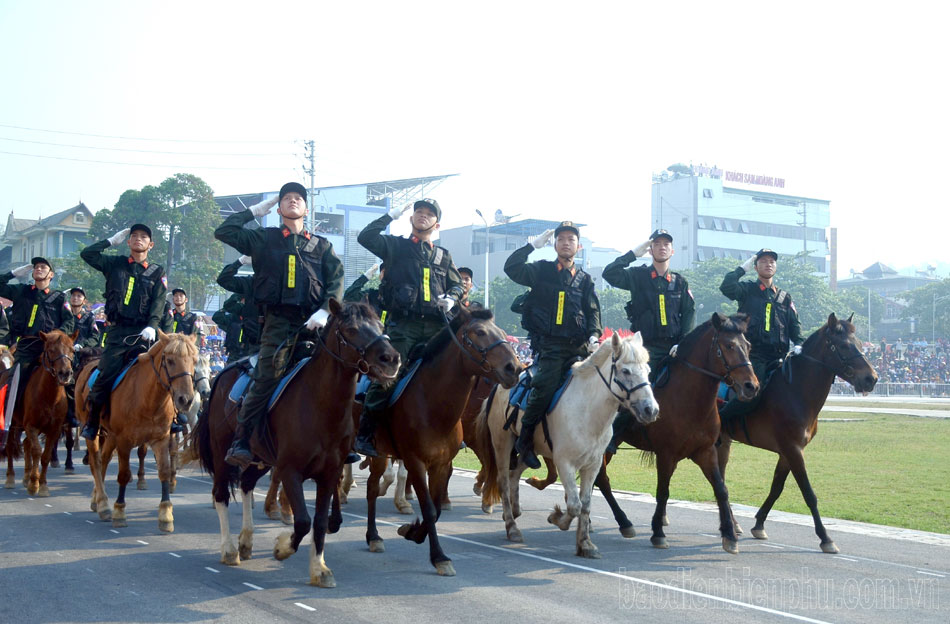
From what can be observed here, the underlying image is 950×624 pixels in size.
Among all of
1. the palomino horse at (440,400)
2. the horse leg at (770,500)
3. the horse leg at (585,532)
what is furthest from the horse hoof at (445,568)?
the horse leg at (770,500)

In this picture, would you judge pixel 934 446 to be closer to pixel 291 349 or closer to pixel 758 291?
pixel 758 291

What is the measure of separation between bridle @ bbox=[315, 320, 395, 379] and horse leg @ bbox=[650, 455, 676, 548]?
3.99m

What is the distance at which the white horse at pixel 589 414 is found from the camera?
888 cm

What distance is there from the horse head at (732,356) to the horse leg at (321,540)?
4.56 metres

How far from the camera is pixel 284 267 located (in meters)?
8.30

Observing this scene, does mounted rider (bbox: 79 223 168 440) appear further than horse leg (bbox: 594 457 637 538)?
Yes

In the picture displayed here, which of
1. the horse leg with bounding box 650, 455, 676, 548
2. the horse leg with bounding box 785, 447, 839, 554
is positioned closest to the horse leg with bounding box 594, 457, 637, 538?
the horse leg with bounding box 650, 455, 676, 548

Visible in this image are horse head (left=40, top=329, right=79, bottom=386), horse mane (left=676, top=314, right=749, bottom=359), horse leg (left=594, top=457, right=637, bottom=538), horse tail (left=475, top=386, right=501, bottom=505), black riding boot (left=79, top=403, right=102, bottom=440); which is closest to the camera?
horse mane (left=676, top=314, right=749, bottom=359)

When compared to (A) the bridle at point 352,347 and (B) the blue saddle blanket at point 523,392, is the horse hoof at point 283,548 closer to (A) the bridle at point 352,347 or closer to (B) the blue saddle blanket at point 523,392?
(A) the bridle at point 352,347

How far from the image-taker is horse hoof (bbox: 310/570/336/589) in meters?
7.43

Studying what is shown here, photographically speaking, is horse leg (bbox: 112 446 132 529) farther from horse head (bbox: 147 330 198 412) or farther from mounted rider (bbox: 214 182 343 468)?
mounted rider (bbox: 214 182 343 468)

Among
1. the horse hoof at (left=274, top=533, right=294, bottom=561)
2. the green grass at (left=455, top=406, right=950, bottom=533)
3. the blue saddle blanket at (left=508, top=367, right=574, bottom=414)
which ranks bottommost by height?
the green grass at (left=455, top=406, right=950, bottom=533)

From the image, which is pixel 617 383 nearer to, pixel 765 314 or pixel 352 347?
pixel 352 347

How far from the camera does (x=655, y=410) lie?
28.4 feet
